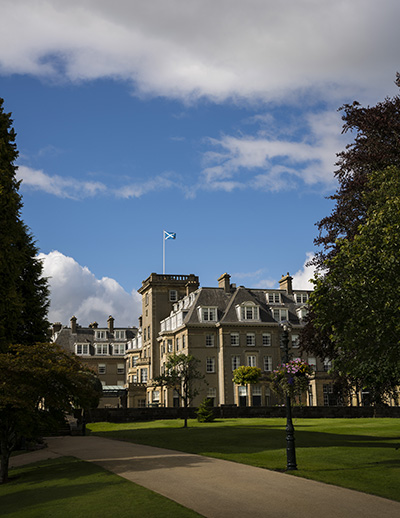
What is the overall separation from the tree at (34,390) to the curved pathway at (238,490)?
110 inches

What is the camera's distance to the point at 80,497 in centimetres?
1594

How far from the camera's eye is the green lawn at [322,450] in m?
17.6

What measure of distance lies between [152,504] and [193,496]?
132cm

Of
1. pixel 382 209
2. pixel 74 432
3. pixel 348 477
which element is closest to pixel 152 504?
pixel 348 477

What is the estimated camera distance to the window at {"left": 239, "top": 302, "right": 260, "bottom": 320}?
75.1m

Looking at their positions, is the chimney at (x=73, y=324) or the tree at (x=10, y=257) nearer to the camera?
the tree at (x=10, y=257)

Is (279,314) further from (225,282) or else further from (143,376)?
(143,376)

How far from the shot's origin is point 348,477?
17688 mm

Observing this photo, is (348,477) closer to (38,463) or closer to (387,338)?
(387,338)

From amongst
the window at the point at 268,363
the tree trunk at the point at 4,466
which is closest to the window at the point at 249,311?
the window at the point at 268,363

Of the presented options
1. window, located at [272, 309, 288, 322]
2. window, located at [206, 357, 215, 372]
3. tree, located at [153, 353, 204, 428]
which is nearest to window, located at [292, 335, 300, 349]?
window, located at [272, 309, 288, 322]

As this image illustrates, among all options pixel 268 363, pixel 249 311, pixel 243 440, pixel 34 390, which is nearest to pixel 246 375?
pixel 268 363

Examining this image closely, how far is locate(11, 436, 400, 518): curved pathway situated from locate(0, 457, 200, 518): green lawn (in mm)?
554

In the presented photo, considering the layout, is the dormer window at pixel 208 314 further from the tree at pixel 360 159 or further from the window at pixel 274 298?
the tree at pixel 360 159
